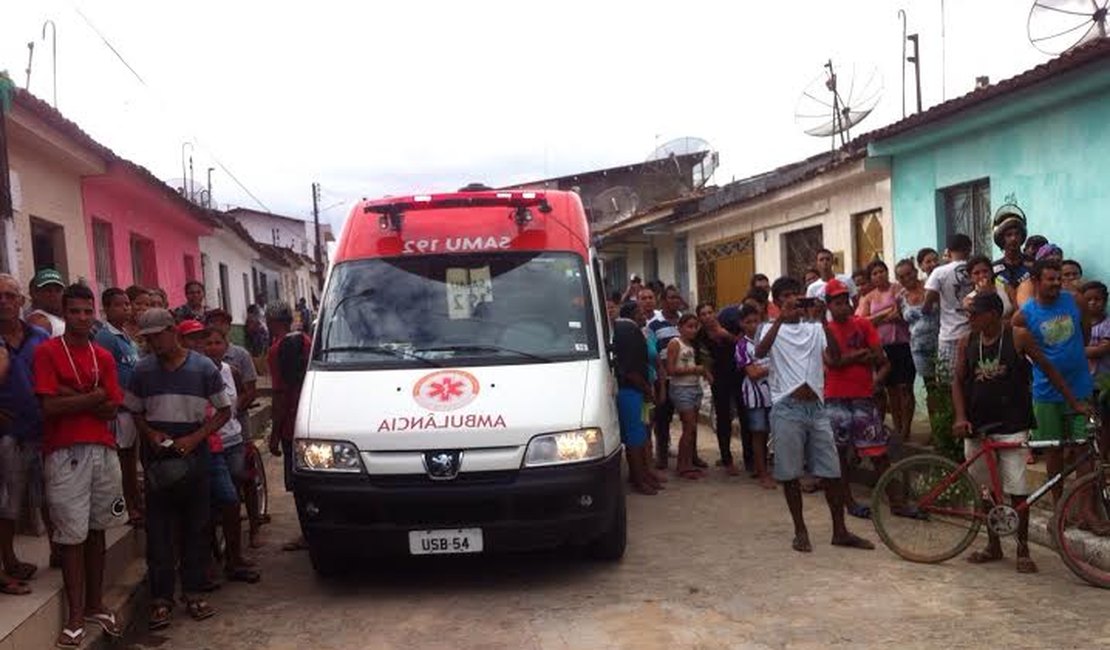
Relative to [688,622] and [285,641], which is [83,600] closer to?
[285,641]

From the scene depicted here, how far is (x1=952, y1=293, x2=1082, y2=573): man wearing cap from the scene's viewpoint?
538 cm

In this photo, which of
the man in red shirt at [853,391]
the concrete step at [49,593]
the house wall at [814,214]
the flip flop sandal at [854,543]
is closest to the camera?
the concrete step at [49,593]

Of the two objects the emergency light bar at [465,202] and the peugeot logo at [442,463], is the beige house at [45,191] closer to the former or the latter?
the emergency light bar at [465,202]

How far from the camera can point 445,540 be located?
5.11 m

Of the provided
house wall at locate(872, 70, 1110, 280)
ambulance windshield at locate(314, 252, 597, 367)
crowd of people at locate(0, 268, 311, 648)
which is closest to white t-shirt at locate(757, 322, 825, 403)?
ambulance windshield at locate(314, 252, 597, 367)

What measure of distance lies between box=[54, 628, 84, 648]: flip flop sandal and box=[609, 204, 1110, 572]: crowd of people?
358 centimetres

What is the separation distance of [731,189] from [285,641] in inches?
719

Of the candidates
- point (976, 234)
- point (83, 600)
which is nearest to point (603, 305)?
point (83, 600)

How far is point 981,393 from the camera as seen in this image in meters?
5.48

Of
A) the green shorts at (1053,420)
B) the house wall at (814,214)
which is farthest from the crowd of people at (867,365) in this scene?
the house wall at (814,214)

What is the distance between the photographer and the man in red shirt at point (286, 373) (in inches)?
250

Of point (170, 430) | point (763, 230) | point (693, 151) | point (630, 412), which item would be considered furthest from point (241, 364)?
point (693, 151)

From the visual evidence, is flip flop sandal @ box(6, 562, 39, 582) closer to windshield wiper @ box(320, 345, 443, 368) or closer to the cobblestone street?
the cobblestone street

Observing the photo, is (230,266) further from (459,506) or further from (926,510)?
(926,510)
